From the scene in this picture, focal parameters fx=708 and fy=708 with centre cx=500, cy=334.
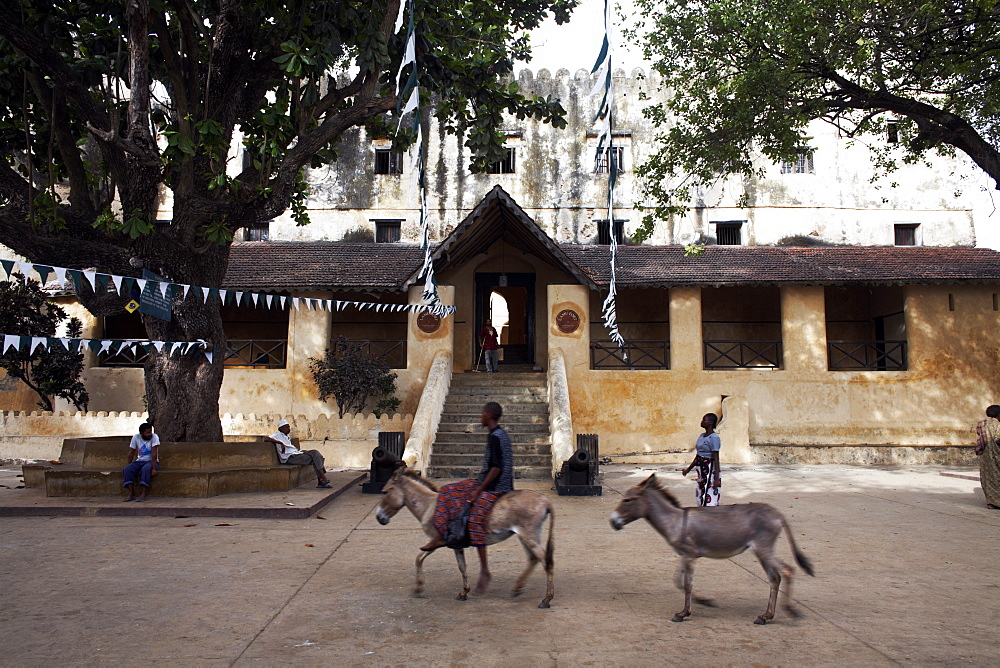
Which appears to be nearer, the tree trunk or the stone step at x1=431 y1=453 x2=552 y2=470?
the tree trunk

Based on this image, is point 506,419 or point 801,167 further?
point 801,167

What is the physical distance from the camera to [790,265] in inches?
699

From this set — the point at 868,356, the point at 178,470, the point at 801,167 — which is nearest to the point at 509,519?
the point at 178,470

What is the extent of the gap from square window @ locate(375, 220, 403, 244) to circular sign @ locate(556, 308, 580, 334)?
731cm

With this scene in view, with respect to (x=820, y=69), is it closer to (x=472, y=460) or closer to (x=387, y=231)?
(x=472, y=460)

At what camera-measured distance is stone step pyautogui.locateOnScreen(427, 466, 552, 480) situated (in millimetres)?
12516

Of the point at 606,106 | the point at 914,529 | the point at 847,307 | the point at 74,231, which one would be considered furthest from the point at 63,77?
the point at 847,307

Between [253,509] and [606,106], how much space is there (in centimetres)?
834

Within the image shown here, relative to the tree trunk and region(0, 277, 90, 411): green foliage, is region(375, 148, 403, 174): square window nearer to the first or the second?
region(0, 277, 90, 411): green foliage

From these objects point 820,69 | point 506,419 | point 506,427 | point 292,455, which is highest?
point 820,69

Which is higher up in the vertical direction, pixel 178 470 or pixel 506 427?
pixel 506 427

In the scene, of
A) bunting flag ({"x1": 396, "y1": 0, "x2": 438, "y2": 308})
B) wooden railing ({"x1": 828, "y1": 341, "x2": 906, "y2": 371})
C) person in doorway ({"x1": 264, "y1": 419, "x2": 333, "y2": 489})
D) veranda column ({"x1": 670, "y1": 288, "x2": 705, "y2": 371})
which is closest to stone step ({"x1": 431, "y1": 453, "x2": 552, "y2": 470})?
person in doorway ({"x1": 264, "y1": 419, "x2": 333, "y2": 489})

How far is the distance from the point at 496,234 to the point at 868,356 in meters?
10.6

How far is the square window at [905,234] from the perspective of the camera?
2147 cm
